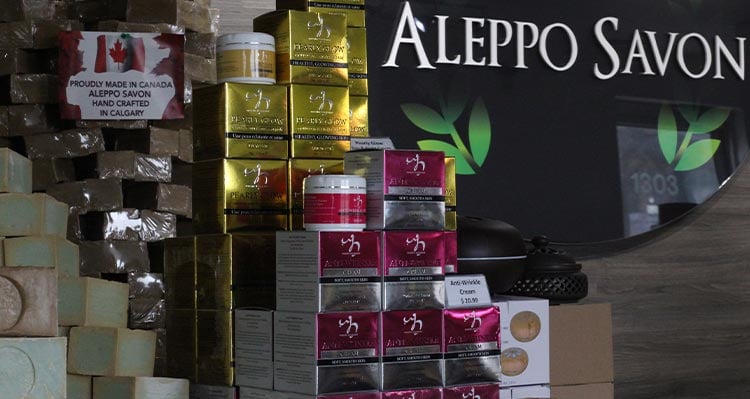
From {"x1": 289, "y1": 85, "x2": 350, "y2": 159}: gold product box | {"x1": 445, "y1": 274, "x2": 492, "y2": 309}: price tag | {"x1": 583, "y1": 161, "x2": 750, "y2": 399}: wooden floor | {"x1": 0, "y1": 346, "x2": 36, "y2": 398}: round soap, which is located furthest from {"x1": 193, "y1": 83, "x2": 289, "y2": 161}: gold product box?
{"x1": 583, "y1": 161, "x2": 750, "y2": 399}: wooden floor

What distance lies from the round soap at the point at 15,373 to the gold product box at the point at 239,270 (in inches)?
20.0

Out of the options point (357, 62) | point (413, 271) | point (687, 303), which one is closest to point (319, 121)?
point (357, 62)

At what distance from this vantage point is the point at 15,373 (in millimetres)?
2703

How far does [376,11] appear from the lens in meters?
4.29

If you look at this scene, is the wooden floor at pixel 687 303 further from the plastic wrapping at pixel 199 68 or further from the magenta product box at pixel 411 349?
the magenta product box at pixel 411 349

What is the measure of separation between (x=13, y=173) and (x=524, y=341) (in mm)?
1499

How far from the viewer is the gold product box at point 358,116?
3320 millimetres

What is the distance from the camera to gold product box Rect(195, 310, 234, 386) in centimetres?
294

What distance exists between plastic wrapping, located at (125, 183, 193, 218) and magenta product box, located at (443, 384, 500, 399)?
4.90ft

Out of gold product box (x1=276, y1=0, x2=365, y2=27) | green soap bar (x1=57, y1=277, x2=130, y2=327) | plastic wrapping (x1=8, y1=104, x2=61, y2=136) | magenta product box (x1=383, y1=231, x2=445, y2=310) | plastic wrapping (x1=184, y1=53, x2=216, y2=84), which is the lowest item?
green soap bar (x1=57, y1=277, x2=130, y2=327)

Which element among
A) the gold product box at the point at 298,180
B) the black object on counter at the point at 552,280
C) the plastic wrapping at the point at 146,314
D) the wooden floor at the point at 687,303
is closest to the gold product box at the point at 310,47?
the gold product box at the point at 298,180

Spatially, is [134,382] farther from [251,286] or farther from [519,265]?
[519,265]

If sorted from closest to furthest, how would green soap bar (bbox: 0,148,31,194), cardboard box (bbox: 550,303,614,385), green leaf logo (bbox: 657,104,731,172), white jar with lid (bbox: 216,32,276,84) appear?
1. white jar with lid (bbox: 216,32,276,84)
2. green soap bar (bbox: 0,148,31,194)
3. cardboard box (bbox: 550,303,614,385)
4. green leaf logo (bbox: 657,104,731,172)

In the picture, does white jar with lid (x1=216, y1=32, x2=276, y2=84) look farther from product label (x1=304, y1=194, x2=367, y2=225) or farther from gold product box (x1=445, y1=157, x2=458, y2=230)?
gold product box (x1=445, y1=157, x2=458, y2=230)
